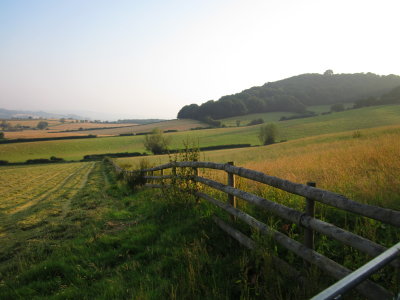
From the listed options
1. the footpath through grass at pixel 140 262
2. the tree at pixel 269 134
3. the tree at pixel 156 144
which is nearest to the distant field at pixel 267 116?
the tree at pixel 269 134

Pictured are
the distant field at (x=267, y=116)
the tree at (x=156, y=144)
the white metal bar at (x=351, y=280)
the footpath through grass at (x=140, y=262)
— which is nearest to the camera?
the white metal bar at (x=351, y=280)

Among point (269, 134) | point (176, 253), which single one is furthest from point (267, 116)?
point (176, 253)

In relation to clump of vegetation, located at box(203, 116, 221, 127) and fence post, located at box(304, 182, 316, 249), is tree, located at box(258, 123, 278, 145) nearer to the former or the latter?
clump of vegetation, located at box(203, 116, 221, 127)

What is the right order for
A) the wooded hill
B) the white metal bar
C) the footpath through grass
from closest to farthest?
1. the white metal bar
2. the footpath through grass
3. the wooded hill

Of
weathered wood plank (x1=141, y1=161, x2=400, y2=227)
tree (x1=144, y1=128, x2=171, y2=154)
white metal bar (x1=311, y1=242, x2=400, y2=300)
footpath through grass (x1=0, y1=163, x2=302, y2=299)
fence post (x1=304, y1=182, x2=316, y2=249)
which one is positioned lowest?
tree (x1=144, y1=128, x2=171, y2=154)

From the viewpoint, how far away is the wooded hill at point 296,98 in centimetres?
12300

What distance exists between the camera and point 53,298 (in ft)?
13.1

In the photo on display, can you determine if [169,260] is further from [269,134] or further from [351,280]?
[269,134]

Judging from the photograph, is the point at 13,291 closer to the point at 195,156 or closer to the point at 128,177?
the point at 195,156

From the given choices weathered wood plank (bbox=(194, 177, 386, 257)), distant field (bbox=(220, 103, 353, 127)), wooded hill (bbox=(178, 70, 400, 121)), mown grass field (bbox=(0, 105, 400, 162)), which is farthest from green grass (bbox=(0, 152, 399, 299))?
wooded hill (bbox=(178, 70, 400, 121))

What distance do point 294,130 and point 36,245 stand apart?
68.2m

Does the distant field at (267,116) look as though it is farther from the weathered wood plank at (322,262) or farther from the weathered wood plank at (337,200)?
the weathered wood plank at (322,262)

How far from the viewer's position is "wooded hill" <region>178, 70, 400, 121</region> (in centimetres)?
12300

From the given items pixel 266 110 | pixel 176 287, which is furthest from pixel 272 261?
pixel 266 110
